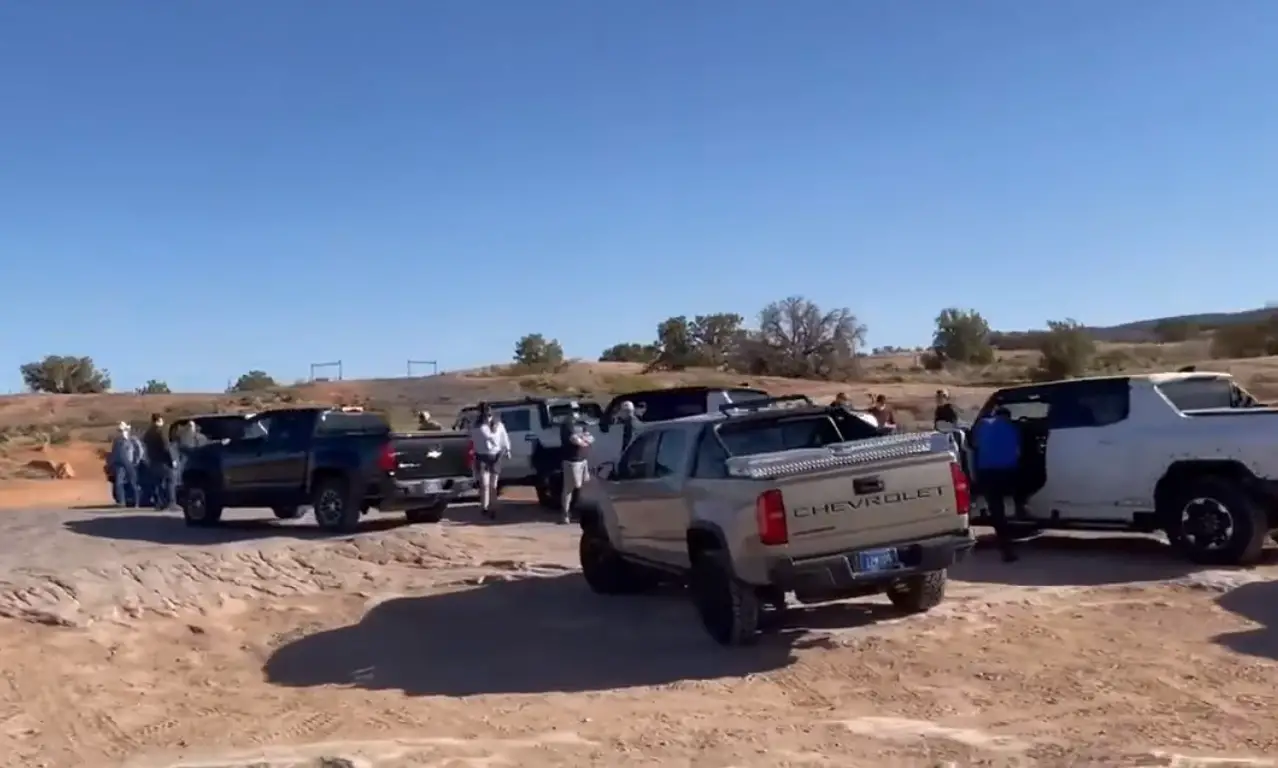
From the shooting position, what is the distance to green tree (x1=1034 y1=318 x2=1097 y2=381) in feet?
159

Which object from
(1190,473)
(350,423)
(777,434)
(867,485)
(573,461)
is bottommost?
(1190,473)

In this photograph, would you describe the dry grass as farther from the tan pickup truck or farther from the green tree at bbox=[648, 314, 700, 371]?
the tan pickup truck

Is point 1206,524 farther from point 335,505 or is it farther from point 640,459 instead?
point 335,505

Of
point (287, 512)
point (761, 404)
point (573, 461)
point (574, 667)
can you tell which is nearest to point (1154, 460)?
point (761, 404)

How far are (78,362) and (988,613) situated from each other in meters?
75.9

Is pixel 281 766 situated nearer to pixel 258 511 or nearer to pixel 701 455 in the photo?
pixel 701 455

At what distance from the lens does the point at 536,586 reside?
13039mm

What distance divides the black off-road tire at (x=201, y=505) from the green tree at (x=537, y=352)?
172 ft

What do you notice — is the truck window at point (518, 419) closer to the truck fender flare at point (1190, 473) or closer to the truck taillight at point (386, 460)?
the truck taillight at point (386, 460)

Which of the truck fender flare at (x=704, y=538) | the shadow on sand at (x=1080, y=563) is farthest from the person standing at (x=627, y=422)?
the truck fender flare at (x=704, y=538)

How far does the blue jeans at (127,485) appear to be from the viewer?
22516 millimetres

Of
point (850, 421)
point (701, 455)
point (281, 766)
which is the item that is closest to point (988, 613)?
point (850, 421)

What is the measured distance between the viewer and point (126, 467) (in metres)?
22.6

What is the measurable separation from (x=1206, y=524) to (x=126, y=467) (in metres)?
17.3
